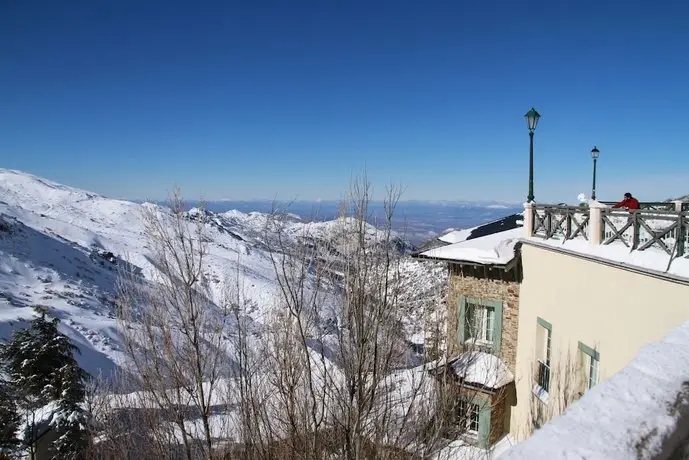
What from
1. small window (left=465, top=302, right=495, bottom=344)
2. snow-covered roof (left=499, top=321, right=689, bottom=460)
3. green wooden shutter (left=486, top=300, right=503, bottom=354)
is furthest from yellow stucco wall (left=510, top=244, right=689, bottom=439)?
snow-covered roof (left=499, top=321, right=689, bottom=460)

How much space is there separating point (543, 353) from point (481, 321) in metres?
1.97

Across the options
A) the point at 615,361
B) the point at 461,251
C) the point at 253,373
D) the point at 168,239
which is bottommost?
the point at 253,373

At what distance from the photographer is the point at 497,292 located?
34.6ft

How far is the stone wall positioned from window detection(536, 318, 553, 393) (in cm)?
110

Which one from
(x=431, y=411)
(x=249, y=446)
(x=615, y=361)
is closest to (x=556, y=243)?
(x=615, y=361)

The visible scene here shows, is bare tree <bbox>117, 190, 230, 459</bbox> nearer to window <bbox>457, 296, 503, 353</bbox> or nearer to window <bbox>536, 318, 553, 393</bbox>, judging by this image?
window <bbox>457, 296, 503, 353</bbox>

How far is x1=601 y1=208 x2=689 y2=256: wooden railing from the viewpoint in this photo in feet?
16.9

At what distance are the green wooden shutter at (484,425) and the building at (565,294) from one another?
58cm

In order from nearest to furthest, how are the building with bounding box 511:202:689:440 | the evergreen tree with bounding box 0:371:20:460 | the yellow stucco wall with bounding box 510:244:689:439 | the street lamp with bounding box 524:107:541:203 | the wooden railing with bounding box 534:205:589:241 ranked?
1. the building with bounding box 511:202:689:440
2. the yellow stucco wall with bounding box 510:244:689:439
3. the wooden railing with bounding box 534:205:589:241
4. the street lamp with bounding box 524:107:541:203
5. the evergreen tree with bounding box 0:371:20:460

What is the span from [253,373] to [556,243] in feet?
21.5

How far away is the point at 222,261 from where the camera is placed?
4612 centimetres

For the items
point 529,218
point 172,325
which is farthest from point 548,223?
point 172,325

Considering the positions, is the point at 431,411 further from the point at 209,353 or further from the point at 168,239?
the point at 168,239

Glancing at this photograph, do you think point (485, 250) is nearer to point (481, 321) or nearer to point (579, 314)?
point (481, 321)
